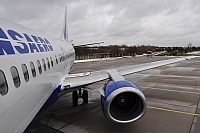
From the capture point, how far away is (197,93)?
11484 mm

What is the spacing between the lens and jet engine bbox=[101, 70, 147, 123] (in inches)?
222

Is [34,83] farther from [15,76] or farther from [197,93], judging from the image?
[197,93]

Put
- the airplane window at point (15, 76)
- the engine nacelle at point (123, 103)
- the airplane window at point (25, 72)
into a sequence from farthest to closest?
the engine nacelle at point (123, 103) → the airplane window at point (25, 72) → the airplane window at point (15, 76)

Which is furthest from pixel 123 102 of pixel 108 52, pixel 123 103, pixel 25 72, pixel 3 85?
pixel 108 52

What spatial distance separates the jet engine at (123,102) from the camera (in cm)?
564

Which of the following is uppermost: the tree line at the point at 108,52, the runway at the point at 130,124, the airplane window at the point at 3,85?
the airplane window at the point at 3,85

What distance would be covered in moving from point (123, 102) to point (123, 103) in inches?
1.4

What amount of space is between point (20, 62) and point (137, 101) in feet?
12.5

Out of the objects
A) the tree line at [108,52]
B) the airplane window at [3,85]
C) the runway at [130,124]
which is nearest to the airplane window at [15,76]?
the airplane window at [3,85]

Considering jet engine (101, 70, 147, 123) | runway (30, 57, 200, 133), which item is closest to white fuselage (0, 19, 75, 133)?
jet engine (101, 70, 147, 123)

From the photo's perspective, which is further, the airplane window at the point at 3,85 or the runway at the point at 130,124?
the runway at the point at 130,124

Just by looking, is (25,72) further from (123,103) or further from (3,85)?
(123,103)

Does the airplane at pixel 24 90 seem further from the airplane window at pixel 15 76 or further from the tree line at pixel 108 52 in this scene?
the tree line at pixel 108 52

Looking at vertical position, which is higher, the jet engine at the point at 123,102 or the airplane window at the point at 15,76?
the airplane window at the point at 15,76
